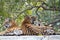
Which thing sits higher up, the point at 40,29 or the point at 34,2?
the point at 34,2

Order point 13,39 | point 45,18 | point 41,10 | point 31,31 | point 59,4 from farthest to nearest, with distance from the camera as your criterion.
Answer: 1. point 41,10
2. point 45,18
3. point 59,4
4. point 31,31
5. point 13,39

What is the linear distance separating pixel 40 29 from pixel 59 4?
5.94ft

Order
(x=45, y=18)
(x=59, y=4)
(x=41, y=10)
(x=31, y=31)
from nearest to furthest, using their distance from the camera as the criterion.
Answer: (x=31, y=31) → (x=59, y=4) → (x=45, y=18) → (x=41, y=10)

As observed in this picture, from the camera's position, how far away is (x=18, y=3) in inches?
173

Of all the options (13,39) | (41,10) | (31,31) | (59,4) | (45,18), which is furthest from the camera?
(41,10)

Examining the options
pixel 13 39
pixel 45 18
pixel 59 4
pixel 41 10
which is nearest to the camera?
pixel 13 39

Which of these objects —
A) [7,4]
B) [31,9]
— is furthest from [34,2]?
[7,4]

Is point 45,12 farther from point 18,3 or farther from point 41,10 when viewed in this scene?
point 18,3

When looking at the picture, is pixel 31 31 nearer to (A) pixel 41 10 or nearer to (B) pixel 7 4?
(B) pixel 7 4

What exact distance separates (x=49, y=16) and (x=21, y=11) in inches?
24.5

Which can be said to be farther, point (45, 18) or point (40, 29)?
point (45, 18)

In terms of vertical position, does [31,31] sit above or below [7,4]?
below

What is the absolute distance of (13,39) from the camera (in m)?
1.94

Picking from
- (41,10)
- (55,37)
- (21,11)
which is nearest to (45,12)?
(41,10)
